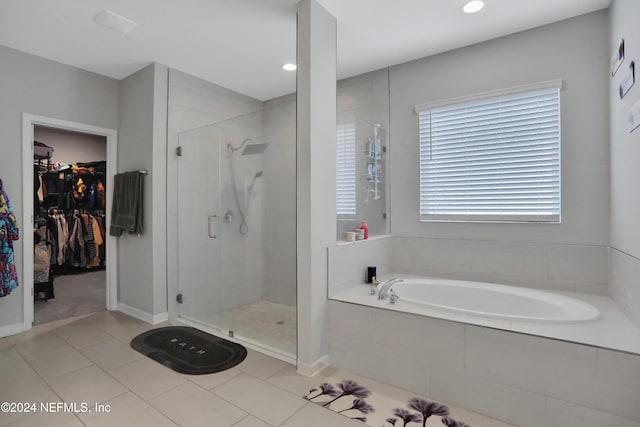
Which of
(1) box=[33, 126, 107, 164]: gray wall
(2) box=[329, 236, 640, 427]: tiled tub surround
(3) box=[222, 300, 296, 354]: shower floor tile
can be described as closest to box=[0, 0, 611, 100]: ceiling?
(2) box=[329, 236, 640, 427]: tiled tub surround

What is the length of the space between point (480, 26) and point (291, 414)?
10.0 ft

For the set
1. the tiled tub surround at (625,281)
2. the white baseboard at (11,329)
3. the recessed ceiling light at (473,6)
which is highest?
the recessed ceiling light at (473,6)

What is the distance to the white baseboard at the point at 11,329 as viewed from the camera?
2.85m

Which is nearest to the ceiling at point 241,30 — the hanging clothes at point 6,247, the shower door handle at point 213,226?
the hanging clothes at point 6,247

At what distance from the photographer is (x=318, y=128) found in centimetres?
230

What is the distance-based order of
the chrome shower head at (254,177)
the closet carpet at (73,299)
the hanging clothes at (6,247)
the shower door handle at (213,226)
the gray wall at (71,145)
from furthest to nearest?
the gray wall at (71,145)
the closet carpet at (73,299)
the shower door handle at (213,226)
the chrome shower head at (254,177)
the hanging clothes at (6,247)

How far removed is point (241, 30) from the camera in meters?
2.65

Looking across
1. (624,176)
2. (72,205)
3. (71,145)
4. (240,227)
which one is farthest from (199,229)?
(71,145)

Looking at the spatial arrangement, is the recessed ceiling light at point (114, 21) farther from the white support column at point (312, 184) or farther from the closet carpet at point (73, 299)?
the closet carpet at point (73, 299)

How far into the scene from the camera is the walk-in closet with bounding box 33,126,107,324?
510 centimetres

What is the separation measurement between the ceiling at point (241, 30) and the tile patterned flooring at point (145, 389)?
2561 mm

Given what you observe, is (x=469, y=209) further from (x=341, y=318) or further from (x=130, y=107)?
(x=130, y=107)

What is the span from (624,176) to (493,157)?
3.02 feet

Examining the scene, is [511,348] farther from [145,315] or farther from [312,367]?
[145,315]
